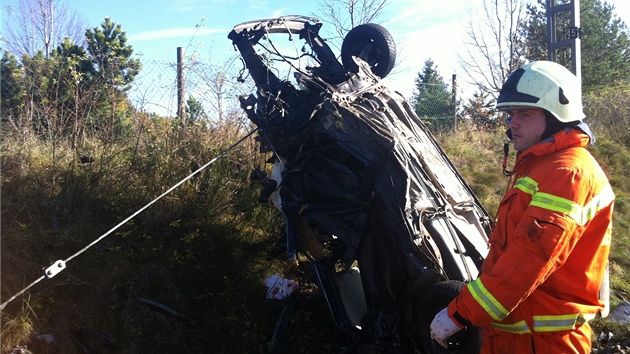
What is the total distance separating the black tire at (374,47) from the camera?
4.85m

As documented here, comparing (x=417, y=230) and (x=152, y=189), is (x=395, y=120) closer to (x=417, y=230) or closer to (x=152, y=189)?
(x=417, y=230)

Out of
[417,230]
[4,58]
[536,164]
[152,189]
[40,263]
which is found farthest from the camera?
[4,58]

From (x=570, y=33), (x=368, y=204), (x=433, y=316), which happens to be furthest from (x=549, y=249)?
(x=570, y=33)

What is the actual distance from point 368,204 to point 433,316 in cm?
86

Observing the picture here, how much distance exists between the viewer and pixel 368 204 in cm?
361

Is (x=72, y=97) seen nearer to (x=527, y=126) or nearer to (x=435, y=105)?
(x=527, y=126)

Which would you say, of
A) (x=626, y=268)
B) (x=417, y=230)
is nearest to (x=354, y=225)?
(x=417, y=230)

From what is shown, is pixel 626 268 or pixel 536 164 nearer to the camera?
pixel 536 164

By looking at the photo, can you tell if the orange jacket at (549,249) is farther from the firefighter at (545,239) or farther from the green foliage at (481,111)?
the green foliage at (481,111)

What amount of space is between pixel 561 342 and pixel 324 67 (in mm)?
3383

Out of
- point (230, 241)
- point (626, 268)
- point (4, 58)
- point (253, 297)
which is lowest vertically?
point (626, 268)

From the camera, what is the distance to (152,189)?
5352 millimetres

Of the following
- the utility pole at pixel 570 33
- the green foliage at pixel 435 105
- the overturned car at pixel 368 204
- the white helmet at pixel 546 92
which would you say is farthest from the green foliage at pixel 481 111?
the white helmet at pixel 546 92

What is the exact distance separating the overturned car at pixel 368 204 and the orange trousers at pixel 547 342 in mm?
811
